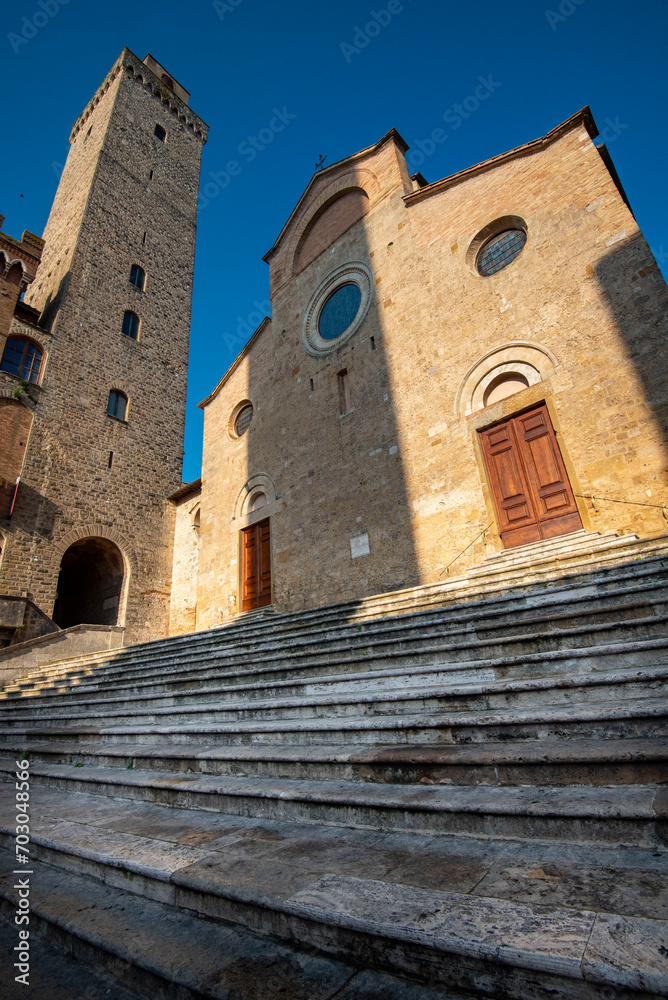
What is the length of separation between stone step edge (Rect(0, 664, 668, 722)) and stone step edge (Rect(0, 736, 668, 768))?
45cm

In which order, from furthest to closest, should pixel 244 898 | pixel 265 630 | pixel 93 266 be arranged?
1. pixel 93 266
2. pixel 265 630
3. pixel 244 898

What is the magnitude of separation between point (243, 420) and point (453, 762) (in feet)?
43.7

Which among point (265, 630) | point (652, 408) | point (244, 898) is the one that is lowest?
point (244, 898)

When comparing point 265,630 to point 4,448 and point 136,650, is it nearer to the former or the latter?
point 136,650

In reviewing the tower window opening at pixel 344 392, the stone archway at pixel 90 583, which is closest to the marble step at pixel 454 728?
the tower window opening at pixel 344 392

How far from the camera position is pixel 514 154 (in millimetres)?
9555

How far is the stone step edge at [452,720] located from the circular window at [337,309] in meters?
9.97

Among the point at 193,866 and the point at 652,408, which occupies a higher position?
the point at 652,408

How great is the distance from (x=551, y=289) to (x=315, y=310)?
6806mm

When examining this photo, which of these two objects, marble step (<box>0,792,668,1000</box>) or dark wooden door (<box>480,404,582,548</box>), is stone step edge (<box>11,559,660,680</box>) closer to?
dark wooden door (<box>480,404,582,548</box>)

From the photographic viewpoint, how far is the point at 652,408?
22.6 feet

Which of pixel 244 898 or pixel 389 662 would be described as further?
pixel 389 662

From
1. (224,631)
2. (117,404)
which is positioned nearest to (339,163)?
(117,404)

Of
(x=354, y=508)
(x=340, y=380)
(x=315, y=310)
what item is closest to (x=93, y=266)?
(x=315, y=310)
